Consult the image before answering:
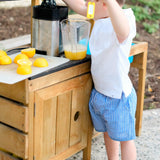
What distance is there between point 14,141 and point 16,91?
0.33m

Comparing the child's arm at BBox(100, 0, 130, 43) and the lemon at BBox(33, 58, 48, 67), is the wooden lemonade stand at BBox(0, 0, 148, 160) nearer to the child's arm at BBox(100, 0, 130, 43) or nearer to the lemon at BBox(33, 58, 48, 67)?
the lemon at BBox(33, 58, 48, 67)

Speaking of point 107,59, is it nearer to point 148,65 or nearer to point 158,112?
point 158,112

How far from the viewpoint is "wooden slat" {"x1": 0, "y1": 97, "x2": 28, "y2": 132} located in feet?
6.59

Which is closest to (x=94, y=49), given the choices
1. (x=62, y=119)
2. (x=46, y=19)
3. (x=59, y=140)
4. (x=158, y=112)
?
(x=46, y=19)

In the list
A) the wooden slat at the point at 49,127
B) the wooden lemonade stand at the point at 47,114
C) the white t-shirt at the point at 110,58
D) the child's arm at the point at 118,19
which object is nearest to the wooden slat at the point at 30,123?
the wooden lemonade stand at the point at 47,114

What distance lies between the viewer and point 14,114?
6.74 feet

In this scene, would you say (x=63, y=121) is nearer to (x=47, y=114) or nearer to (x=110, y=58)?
(x=47, y=114)

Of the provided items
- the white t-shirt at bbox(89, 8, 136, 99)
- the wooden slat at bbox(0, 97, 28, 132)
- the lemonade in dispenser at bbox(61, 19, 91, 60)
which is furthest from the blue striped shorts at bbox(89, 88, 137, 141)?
the wooden slat at bbox(0, 97, 28, 132)

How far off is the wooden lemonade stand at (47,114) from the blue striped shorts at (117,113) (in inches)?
5.5

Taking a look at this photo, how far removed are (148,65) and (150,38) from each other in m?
1.14

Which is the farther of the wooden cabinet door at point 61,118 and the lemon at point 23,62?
the wooden cabinet door at point 61,118

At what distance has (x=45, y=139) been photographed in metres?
2.20

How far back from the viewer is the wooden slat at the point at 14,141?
2066mm

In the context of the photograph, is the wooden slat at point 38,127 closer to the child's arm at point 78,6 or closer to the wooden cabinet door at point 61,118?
the wooden cabinet door at point 61,118
